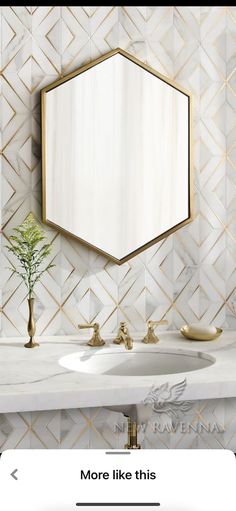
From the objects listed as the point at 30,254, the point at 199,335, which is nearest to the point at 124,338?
the point at 199,335

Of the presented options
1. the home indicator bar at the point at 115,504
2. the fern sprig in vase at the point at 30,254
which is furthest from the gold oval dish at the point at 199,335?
the home indicator bar at the point at 115,504

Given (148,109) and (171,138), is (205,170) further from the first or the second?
(148,109)

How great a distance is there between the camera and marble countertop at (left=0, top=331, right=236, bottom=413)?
1.42 metres

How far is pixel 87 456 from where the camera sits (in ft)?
1.72

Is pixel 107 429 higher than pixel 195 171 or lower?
lower

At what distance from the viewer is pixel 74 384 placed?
4.88 feet

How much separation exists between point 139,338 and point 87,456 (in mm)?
1591

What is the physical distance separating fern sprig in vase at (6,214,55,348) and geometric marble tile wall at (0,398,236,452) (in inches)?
10.6

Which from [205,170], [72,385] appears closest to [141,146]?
[205,170]

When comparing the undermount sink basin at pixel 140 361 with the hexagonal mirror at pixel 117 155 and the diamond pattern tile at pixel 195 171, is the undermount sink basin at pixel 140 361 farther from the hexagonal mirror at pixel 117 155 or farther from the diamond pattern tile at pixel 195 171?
the hexagonal mirror at pixel 117 155

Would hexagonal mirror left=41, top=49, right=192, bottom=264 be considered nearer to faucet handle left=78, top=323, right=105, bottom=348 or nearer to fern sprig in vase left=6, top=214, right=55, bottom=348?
fern sprig in vase left=6, top=214, right=55, bottom=348

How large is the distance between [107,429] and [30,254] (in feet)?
2.06

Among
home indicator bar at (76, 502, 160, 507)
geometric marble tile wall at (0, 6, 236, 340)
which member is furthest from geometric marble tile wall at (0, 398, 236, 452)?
home indicator bar at (76, 502, 160, 507)

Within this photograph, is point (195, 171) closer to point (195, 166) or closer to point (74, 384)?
point (195, 166)
